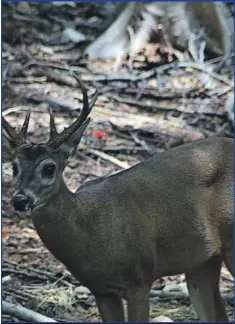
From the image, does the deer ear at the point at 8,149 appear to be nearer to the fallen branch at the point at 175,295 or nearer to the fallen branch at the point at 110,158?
the fallen branch at the point at 175,295

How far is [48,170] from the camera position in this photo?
4723 millimetres

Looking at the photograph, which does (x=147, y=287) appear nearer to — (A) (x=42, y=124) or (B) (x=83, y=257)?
(B) (x=83, y=257)

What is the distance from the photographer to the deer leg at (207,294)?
5.51 metres

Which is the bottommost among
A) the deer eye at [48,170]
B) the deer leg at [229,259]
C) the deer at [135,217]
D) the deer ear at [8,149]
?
the deer leg at [229,259]

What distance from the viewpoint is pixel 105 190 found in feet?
16.7

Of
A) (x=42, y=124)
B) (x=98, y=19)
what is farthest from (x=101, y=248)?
(x=98, y=19)

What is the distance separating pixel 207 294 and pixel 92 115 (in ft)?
11.4

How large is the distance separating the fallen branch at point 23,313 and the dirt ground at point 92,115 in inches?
2.0

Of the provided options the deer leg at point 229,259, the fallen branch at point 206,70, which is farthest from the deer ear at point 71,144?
the fallen branch at point 206,70

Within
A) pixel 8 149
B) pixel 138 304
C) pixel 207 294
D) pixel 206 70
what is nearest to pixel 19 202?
pixel 8 149

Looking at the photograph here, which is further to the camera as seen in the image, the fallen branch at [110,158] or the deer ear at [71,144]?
the fallen branch at [110,158]

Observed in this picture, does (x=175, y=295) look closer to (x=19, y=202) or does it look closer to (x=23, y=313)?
(x=23, y=313)

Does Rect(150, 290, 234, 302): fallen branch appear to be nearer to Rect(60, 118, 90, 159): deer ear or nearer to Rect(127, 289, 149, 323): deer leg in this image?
Rect(127, 289, 149, 323): deer leg

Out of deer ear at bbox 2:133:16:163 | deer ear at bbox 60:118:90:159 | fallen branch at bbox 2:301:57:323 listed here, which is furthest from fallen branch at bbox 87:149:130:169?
deer ear at bbox 60:118:90:159
